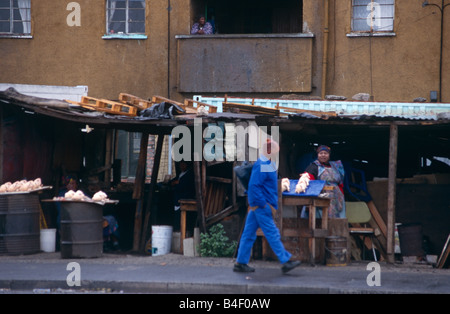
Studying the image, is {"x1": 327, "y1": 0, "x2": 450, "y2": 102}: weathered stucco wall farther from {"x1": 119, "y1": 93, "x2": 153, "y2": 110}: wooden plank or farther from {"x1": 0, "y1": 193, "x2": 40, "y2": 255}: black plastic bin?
{"x1": 0, "y1": 193, "x2": 40, "y2": 255}: black plastic bin

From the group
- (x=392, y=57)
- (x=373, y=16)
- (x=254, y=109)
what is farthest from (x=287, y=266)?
(x=373, y=16)

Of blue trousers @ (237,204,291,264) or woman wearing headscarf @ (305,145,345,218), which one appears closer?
blue trousers @ (237,204,291,264)

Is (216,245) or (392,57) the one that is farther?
(392,57)

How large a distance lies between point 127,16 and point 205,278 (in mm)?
11990

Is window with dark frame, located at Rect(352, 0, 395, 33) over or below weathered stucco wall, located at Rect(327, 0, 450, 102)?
over

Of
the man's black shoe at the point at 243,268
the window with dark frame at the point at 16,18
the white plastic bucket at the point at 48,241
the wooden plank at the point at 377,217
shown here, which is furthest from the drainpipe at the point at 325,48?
the man's black shoe at the point at 243,268

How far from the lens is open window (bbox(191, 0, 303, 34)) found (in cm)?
2105

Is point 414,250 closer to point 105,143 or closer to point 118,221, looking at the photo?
point 118,221

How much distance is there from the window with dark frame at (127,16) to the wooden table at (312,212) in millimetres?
10016

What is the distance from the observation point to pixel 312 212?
11.8 metres

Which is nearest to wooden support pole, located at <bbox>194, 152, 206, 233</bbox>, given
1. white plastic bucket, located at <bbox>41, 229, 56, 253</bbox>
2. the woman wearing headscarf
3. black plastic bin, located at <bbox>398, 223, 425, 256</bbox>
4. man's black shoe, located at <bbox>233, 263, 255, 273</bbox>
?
the woman wearing headscarf

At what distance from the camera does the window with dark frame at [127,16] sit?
797 inches
